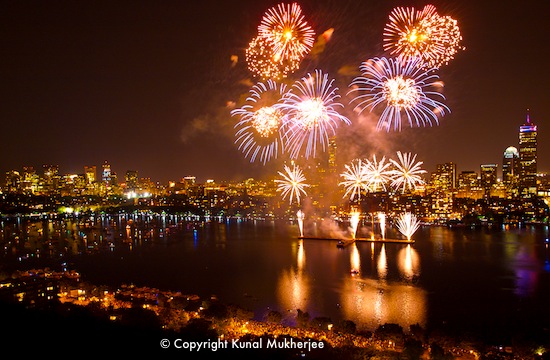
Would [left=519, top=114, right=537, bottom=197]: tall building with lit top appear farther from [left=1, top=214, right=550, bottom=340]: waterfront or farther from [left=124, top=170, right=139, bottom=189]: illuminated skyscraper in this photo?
[left=124, top=170, right=139, bottom=189]: illuminated skyscraper

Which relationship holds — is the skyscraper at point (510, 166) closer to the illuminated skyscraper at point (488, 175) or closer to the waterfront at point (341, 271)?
the illuminated skyscraper at point (488, 175)

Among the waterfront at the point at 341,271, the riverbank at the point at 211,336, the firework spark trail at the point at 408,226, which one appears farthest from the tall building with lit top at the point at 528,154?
the riverbank at the point at 211,336

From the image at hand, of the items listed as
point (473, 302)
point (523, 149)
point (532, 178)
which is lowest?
point (473, 302)

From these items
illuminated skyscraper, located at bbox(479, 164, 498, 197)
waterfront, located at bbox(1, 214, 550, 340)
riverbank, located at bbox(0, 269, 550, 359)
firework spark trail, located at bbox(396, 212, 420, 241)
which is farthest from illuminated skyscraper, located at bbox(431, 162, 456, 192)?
riverbank, located at bbox(0, 269, 550, 359)

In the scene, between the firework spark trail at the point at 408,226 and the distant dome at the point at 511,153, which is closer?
the firework spark trail at the point at 408,226

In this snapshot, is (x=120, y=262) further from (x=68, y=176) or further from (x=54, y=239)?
(x=68, y=176)

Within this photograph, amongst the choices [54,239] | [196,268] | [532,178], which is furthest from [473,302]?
[532,178]
